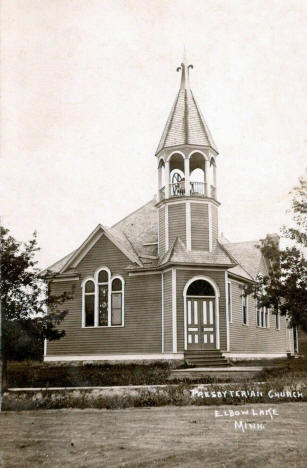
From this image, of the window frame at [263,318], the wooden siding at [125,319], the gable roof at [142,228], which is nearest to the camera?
the wooden siding at [125,319]

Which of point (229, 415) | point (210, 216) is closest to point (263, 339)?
point (210, 216)

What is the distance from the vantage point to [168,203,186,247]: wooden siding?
2292cm

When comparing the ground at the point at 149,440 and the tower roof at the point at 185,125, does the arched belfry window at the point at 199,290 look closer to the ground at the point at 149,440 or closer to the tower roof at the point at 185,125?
the tower roof at the point at 185,125

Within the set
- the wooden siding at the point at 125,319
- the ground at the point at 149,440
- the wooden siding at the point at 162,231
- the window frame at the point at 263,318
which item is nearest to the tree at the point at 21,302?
the ground at the point at 149,440

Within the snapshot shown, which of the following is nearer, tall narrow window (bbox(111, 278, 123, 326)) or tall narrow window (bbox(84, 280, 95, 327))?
tall narrow window (bbox(111, 278, 123, 326))

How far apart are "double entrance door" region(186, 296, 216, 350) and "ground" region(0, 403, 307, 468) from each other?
11.0 metres

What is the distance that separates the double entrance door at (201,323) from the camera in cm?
2177

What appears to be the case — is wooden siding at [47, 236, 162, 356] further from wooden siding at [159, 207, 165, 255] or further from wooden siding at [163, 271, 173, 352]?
Answer: wooden siding at [159, 207, 165, 255]

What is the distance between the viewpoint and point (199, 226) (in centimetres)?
2294

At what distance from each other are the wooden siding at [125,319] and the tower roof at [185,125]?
16.7 feet

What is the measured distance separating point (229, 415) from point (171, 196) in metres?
14.0

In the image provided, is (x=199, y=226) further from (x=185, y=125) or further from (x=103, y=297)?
(x=103, y=297)

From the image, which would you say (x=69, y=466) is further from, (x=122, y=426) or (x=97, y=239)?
(x=97, y=239)

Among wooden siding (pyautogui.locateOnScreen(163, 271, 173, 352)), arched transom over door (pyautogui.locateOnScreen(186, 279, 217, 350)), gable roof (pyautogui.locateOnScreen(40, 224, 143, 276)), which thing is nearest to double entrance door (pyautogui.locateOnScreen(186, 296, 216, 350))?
arched transom over door (pyautogui.locateOnScreen(186, 279, 217, 350))
